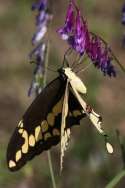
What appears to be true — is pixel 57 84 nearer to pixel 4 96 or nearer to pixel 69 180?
pixel 69 180

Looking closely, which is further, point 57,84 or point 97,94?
point 97,94

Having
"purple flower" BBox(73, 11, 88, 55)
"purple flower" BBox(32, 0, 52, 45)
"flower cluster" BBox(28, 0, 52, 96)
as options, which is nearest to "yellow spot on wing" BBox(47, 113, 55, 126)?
"purple flower" BBox(73, 11, 88, 55)

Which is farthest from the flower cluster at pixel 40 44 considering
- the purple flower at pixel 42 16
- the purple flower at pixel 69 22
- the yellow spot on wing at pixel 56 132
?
the purple flower at pixel 69 22

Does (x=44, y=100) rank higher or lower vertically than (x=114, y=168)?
lower

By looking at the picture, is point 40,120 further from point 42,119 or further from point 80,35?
point 80,35

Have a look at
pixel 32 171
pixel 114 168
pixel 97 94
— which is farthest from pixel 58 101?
pixel 97 94

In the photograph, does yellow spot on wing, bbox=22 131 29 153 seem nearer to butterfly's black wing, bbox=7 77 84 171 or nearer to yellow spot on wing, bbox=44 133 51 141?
butterfly's black wing, bbox=7 77 84 171
